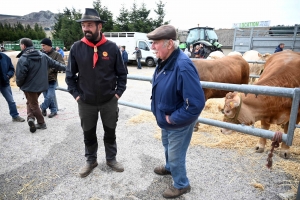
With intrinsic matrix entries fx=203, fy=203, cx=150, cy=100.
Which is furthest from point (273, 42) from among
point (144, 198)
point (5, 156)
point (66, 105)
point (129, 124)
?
point (5, 156)

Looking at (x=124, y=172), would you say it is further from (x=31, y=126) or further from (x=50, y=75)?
(x=50, y=75)

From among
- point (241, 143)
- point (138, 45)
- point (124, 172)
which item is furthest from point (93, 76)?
point (138, 45)

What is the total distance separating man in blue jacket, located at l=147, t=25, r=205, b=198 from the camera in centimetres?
183

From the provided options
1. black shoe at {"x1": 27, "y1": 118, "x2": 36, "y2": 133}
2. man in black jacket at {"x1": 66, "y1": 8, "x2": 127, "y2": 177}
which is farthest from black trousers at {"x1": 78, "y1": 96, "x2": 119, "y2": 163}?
black shoe at {"x1": 27, "y1": 118, "x2": 36, "y2": 133}

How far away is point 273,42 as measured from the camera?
35.7 feet

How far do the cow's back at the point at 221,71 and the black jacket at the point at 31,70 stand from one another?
336 centimetres

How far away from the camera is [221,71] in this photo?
4941mm

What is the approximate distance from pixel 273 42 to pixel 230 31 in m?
25.7

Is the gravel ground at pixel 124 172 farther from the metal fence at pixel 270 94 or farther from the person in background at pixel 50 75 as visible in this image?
the person in background at pixel 50 75

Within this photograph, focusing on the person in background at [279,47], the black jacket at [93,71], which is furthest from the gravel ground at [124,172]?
the person in background at [279,47]

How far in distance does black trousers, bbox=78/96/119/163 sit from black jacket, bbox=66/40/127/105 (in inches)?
4.0

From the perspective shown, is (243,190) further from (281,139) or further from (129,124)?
(129,124)

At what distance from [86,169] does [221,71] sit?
3758 millimetres

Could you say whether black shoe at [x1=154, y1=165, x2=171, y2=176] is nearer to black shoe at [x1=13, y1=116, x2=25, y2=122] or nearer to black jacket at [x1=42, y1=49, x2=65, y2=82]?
black jacket at [x1=42, y1=49, x2=65, y2=82]
